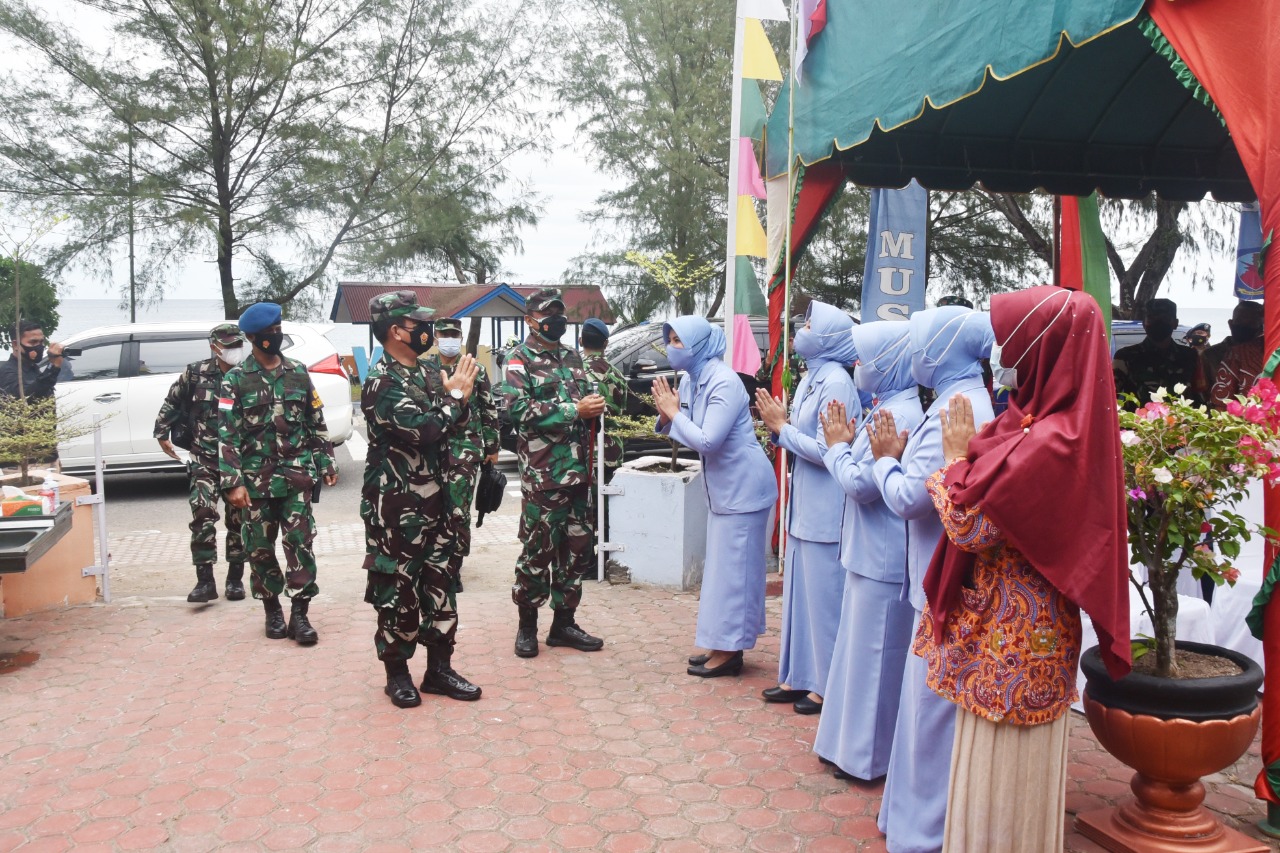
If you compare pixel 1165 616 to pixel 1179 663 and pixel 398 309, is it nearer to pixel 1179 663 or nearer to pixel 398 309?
pixel 1179 663

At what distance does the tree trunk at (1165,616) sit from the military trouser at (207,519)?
206 inches

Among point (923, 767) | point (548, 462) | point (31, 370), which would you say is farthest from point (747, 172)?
point (31, 370)

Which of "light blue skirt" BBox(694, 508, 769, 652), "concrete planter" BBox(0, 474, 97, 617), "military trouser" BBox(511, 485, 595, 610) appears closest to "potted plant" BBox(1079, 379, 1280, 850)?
"light blue skirt" BBox(694, 508, 769, 652)

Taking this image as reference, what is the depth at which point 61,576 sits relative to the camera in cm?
630

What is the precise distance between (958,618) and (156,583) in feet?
19.8

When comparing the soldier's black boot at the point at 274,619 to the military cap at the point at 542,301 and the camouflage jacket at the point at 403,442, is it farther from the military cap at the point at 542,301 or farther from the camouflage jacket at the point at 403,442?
the military cap at the point at 542,301

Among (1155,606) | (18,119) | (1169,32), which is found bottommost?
(1155,606)

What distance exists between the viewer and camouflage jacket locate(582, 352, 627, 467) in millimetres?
6153

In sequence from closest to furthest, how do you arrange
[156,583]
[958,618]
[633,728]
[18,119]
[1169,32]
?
[958,618], [1169,32], [633,728], [156,583], [18,119]

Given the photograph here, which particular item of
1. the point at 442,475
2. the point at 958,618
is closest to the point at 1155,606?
the point at 958,618

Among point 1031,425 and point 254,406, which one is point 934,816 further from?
point 254,406

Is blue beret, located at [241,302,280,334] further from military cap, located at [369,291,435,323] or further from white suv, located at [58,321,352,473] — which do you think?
white suv, located at [58,321,352,473]

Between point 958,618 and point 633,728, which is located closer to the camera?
point 958,618

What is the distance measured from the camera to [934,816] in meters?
3.25
